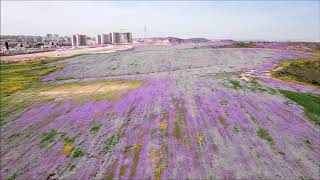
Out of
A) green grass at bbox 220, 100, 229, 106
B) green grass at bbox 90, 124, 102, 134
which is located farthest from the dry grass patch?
green grass at bbox 220, 100, 229, 106

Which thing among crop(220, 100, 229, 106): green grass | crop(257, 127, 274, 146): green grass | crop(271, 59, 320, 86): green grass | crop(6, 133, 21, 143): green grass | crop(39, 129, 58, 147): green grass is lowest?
crop(6, 133, 21, 143): green grass

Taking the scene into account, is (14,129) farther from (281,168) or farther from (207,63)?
(207,63)

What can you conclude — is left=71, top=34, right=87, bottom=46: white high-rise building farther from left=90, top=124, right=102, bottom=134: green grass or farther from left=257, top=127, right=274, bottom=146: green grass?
left=257, top=127, right=274, bottom=146: green grass

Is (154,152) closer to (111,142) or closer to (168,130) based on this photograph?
(168,130)

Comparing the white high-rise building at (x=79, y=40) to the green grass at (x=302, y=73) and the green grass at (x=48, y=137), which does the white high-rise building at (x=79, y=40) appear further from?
the green grass at (x=48, y=137)

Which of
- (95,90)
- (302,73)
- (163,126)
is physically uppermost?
(302,73)

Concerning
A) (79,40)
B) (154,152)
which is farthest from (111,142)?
(79,40)
